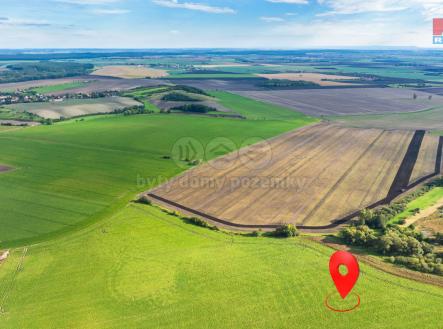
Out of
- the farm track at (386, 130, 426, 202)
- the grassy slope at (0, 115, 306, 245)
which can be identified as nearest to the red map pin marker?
the farm track at (386, 130, 426, 202)

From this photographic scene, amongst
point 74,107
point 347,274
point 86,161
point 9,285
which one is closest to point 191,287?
point 347,274

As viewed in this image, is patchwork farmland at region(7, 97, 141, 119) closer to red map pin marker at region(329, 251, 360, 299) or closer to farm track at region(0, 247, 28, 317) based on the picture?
farm track at region(0, 247, 28, 317)

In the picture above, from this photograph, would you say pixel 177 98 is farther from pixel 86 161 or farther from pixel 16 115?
pixel 86 161

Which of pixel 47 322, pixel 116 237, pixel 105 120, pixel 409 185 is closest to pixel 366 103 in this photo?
pixel 409 185

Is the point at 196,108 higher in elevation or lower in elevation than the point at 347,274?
higher

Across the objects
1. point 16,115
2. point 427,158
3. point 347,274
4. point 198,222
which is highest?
point 16,115

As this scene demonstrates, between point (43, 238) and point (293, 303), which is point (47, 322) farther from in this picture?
point (293, 303)

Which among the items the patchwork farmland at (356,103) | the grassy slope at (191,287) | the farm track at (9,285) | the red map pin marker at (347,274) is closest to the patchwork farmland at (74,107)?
the patchwork farmland at (356,103)
